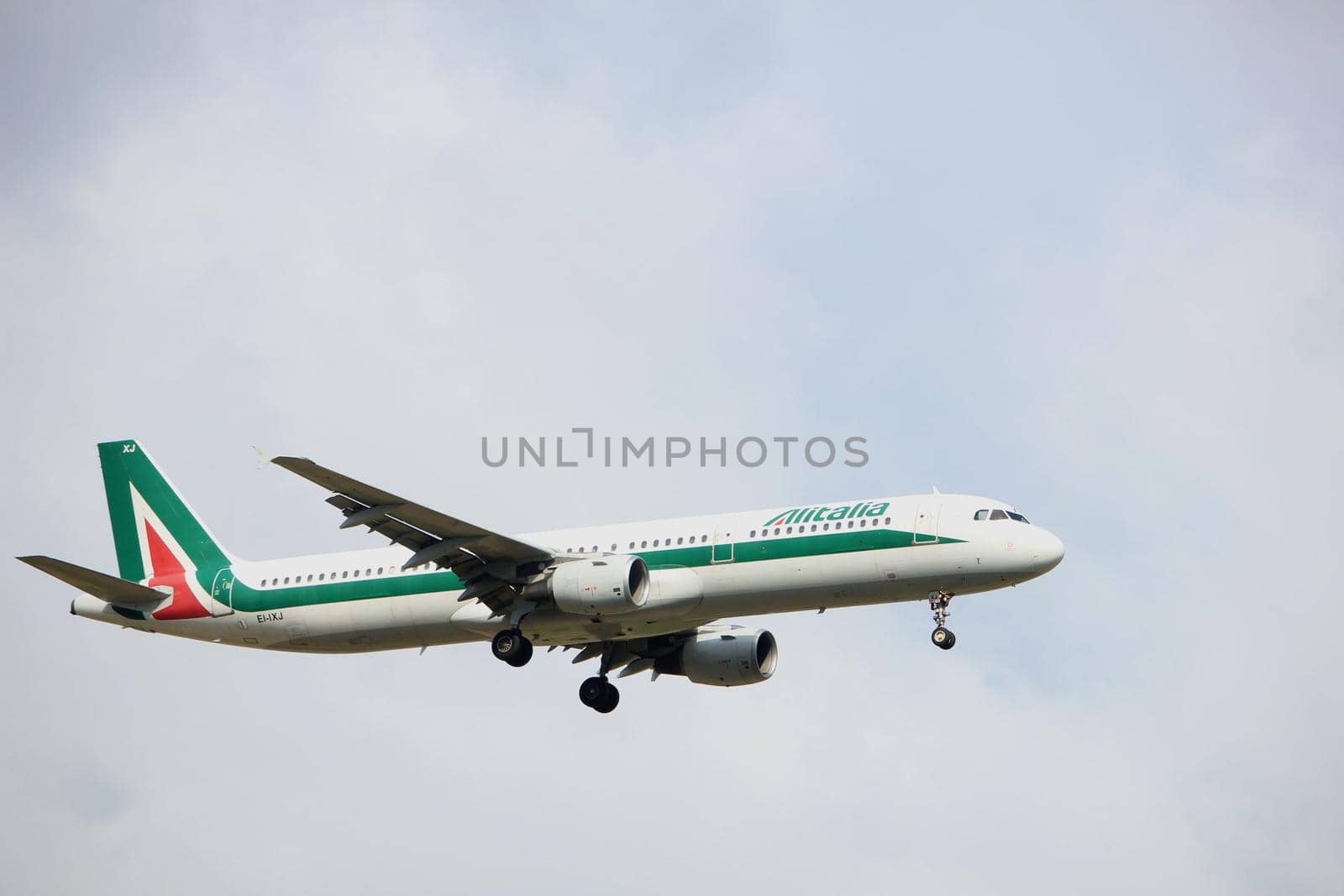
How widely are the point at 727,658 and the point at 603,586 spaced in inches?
308

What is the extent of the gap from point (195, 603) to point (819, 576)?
730 inches

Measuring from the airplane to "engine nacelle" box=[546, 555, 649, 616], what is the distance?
0.04 meters

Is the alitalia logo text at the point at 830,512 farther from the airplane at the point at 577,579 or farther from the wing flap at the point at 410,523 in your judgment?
the wing flap at the point at 410,523

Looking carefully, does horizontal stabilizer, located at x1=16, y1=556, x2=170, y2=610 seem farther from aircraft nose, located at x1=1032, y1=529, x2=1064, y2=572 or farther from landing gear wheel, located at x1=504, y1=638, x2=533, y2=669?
aircraft nose, located at x1=1032, y1=529, x2=1064, y2=572

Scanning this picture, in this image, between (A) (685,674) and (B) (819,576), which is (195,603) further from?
(B) (819,576)

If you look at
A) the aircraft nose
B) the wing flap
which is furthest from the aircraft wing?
the aircraft nose

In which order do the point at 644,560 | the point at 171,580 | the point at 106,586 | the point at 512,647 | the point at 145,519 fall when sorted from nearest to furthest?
the point at 644,560 → the point at 512,647 → the point at 106,586 → the point at 171,580 → the point at 145,519

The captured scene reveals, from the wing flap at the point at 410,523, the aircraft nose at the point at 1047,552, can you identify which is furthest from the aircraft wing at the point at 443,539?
the aircraft nose at the point at 1047,552

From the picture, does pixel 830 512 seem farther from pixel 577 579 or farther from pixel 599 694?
pixel 599 694

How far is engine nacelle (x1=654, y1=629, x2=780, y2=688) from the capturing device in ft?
154

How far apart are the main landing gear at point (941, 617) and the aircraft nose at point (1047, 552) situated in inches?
Answer: 91.8

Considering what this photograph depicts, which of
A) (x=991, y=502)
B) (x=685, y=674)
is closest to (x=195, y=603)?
(x=685, y=674)

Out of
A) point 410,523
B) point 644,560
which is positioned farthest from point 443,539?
point 644,560

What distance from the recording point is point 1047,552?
1554 inches
